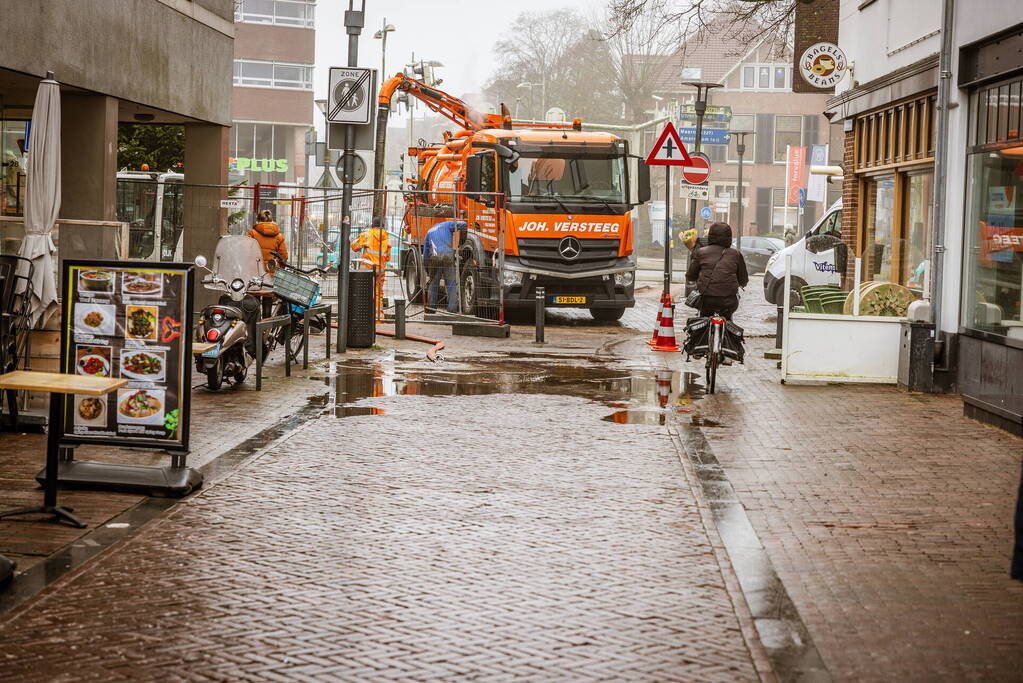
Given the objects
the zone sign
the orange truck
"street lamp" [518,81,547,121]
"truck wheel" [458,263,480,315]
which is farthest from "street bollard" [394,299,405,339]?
"street lamp" [518,81,547,121]

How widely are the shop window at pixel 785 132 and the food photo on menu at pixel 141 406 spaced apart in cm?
6855

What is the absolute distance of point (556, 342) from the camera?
19953 mm

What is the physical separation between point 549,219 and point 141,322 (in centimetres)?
1498

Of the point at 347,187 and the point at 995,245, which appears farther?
the point at 347,187

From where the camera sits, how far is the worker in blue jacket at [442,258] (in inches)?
893

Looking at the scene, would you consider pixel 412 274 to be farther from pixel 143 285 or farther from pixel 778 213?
pixel 778 213

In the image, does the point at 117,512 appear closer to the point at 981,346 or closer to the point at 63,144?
the point at 981,346

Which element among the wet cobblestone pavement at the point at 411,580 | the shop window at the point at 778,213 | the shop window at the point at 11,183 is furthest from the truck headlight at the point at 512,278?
the shop window at the point at 778,213

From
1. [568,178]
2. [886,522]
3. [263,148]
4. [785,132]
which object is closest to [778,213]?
[785,132]

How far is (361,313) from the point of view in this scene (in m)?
17.6

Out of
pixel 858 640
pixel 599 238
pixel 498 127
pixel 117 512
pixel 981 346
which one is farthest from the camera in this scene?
pixel 498 127

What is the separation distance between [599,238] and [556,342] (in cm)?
378

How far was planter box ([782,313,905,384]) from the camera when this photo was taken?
47.6 ft

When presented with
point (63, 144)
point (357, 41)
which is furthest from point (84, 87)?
point (357, 41)
